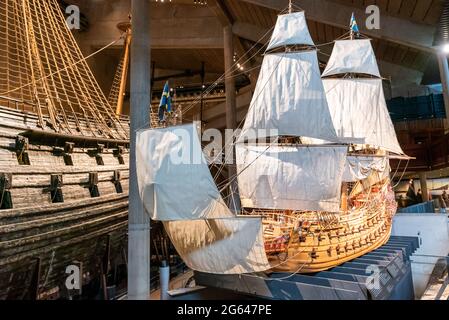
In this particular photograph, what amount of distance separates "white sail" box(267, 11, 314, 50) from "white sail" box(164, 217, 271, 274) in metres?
5.04

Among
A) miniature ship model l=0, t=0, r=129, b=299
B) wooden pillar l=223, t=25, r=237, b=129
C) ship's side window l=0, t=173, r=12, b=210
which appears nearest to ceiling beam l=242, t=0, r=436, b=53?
wooden pillar l=223, t=25, r=237, b=129

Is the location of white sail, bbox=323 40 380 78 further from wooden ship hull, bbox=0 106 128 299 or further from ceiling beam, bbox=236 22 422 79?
wooden ship hull, bbox=0 106 128 299

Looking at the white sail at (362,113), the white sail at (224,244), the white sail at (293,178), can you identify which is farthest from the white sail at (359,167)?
the white sail at (224,244)

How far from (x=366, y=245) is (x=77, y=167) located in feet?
22.7

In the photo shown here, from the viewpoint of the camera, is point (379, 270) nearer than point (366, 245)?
Yes

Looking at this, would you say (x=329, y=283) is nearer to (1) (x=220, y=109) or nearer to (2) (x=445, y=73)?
(2) (x=445, y=73)

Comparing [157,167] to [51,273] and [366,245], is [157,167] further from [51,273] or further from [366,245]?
[366,245]

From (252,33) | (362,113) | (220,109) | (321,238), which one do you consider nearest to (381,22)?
(362,113)

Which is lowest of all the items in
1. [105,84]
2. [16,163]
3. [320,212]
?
[320,212]

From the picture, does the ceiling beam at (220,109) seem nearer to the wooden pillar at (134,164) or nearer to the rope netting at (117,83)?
the rope netting at (117,83)

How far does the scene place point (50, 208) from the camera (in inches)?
214

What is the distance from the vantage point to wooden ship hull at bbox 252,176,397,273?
6.11 m
